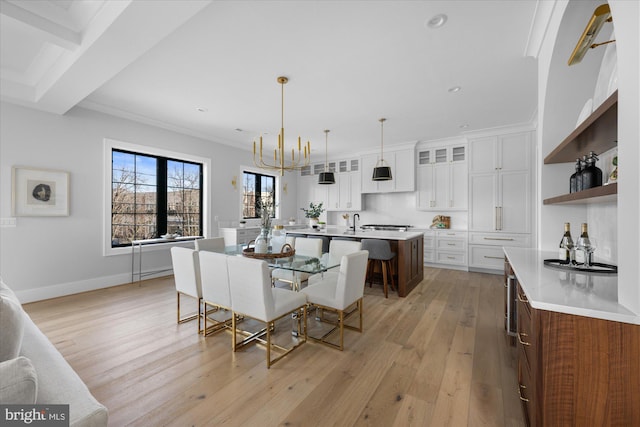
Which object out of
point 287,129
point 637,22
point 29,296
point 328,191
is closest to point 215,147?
point 287,129

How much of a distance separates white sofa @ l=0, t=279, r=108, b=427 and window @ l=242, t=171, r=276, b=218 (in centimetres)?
512

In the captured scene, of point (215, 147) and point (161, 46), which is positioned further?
point (215, 147)

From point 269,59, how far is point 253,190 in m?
4.31

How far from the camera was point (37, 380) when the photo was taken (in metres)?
0.76

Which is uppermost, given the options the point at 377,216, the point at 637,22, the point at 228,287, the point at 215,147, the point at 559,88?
the point at 215,147

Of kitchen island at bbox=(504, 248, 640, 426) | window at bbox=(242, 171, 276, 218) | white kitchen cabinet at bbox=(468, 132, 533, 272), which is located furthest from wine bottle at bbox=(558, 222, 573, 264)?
window at bbox=(242, 171, 276, 218)

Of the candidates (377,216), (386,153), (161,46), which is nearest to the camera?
(161,46)

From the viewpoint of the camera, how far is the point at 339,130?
518cm

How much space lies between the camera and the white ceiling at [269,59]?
204 centimetres

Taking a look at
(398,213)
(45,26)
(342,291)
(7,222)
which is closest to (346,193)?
(398,213)

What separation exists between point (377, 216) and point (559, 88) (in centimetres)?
501

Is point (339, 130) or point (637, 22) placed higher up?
point (339, 130)

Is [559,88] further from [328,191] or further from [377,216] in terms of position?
[328,191]

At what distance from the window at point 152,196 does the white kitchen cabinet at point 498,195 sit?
5449mm
